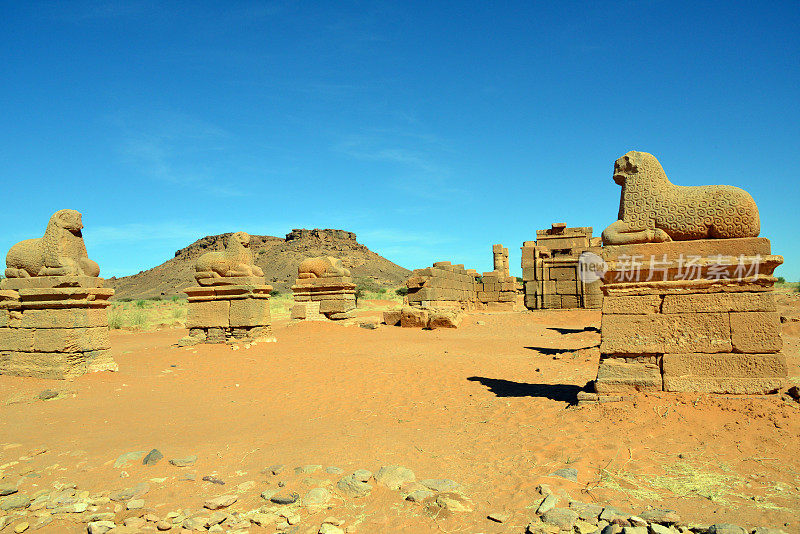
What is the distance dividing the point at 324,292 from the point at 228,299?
167 inches

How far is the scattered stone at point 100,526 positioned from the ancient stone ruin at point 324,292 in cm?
1148

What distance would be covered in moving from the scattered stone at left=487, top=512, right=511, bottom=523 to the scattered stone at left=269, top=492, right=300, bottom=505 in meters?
1.39

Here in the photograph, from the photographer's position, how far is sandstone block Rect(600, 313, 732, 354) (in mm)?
4949

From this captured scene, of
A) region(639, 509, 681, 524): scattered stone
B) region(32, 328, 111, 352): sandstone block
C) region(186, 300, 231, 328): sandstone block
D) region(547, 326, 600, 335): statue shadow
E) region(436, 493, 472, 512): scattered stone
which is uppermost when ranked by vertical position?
region(186, 300, 231, 328): sandstone block

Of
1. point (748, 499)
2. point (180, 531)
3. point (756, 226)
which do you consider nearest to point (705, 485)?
point (748, 499)

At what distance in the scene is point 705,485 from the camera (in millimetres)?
3580

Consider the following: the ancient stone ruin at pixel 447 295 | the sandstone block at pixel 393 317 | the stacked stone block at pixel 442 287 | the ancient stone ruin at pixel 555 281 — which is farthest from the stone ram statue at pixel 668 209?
the ancient stone ruin at pixel 555 281

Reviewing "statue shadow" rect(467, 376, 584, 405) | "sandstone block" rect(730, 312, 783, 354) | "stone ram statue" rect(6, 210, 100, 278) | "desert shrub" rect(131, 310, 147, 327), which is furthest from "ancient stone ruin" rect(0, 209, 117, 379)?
"desert shrub" rect(131, 310, 147, 327)

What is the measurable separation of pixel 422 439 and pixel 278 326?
9.73 meters

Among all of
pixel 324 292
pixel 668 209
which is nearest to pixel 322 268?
pixel 324 292

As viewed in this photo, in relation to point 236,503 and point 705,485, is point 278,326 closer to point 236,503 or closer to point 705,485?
point 236,503

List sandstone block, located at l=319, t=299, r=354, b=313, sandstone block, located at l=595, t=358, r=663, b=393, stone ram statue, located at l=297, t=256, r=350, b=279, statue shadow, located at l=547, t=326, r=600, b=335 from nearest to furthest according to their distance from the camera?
sandstone block, located at l=595, t=358, r=663, b=393
statue shadow, located at l=547, t=326, r=600, b=335
sandstone block, located at l=319, t=299, r=354, b=313
stone ram statue, located at l=297, t=256, r=350, b=279

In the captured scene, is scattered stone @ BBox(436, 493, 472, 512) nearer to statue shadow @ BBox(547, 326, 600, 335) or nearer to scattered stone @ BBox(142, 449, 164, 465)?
scattered stone @ BBox(142, 449, 164, 465)

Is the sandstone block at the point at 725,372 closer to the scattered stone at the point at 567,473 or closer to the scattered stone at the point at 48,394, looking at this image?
the scattered stone at the point at 567,473
